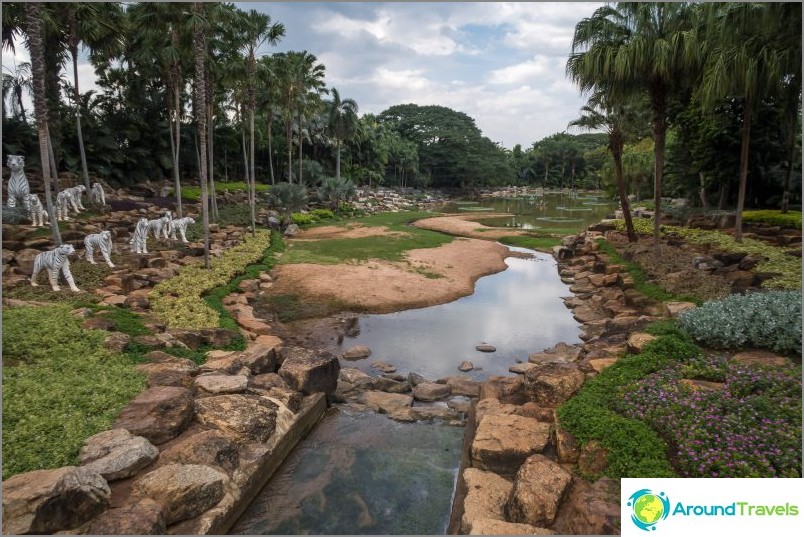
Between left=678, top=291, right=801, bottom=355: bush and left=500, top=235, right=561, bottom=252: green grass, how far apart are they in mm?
20332

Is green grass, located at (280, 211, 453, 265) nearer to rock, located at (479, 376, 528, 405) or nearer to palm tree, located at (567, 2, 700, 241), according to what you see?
palm tree, located at (567, 2, 700, 241)

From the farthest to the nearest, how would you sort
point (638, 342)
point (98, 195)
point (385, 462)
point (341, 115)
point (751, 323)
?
point (341, 115), point (98, 195), point (638, 342), point (751, 323), point (385, 462)

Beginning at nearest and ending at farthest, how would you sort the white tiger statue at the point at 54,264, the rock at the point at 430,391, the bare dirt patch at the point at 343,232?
the rock at the point at 430,391 → the white tiger statue at the point at 54,264 → the bare dirt patch at the point at 343,232

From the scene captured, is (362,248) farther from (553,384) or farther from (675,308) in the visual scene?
(553,384)

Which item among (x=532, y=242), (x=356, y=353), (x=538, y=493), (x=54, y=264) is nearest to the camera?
(x=538, y=493)

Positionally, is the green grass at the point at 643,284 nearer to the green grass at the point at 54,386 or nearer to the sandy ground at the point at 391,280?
the sandy ground at the point at 391,280

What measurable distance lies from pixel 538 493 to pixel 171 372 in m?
6.12

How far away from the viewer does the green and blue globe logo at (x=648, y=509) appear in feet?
13.7

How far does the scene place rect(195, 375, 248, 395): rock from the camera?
771 cm

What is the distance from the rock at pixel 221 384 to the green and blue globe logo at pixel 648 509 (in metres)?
6.01

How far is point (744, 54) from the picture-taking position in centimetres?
1298

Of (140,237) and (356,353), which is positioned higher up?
(140,237)

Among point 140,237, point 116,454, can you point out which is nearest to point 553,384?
point 116,454

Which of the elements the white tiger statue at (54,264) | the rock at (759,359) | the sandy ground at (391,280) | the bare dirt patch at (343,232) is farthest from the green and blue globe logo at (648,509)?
the bare dirt patch at (343,232)
